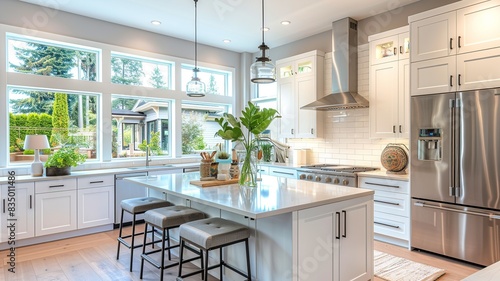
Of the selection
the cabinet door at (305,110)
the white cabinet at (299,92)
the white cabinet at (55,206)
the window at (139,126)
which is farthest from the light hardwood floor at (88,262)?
the white cabinet at (299,92)

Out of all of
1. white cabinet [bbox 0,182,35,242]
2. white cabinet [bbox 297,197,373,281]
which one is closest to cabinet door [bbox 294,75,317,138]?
white cabinet [bbox 297,197,373,281]

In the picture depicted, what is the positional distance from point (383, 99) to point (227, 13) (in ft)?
8.46

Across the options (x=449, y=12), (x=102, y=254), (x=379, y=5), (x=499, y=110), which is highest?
(x=379, y=5)

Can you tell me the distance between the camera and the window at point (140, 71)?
5188 millimetres

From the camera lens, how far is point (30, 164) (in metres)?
4.39

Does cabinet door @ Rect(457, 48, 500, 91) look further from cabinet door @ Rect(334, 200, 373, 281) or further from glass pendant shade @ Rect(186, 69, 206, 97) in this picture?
glass pendant shade @ Rect(186, 69, 206, 97)

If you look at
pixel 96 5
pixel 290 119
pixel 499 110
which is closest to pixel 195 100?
pixel 290 119

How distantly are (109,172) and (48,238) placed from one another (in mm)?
1128

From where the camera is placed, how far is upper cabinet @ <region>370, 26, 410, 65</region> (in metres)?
4.06

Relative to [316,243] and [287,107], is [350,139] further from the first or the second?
[316,243]

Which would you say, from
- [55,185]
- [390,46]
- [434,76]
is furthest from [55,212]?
[390,46]

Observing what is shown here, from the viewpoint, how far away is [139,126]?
5.54 metres

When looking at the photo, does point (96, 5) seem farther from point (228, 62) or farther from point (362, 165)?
point (362, 165)

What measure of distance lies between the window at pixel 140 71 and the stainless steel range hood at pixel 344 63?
2796mm
